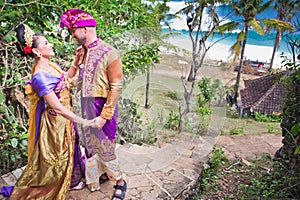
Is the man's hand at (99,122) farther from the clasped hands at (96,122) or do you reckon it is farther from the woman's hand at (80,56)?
the woman's hand at (80,56)

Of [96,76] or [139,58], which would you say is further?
[139,58]

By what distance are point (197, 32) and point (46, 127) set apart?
5.46 m

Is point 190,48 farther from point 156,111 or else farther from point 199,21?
point 199,21

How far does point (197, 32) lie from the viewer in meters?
6.54

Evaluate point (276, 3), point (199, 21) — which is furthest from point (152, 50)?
point (276, 3)

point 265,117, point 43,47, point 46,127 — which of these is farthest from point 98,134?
point 265,117

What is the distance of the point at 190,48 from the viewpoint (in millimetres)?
2387

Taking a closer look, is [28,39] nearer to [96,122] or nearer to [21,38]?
[21,38]

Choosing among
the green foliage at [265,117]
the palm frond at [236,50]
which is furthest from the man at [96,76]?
the palm frond at [236,50]

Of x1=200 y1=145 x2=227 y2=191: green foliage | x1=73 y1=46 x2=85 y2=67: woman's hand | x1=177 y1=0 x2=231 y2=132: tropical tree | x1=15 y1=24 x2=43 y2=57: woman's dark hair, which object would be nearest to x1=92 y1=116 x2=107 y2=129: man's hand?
x1=73 y1=46 x2=85 y2=67: woman's hand

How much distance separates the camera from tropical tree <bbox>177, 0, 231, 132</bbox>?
2.41m

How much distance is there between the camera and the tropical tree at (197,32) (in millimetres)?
2406

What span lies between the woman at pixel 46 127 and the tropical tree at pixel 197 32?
3.41ft

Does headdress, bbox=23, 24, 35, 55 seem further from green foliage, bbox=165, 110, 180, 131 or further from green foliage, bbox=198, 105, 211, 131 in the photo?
green foliage, bbox=198, 105, 211, 131
